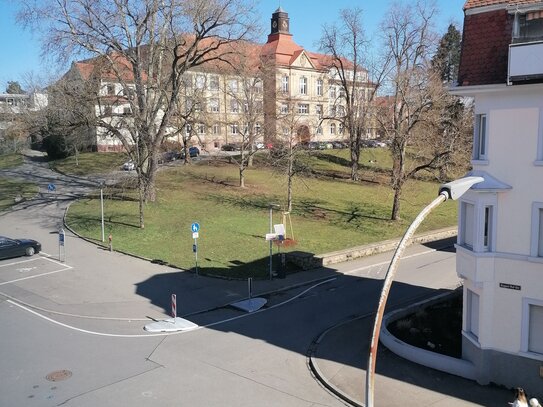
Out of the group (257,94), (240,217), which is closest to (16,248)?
(240,217)

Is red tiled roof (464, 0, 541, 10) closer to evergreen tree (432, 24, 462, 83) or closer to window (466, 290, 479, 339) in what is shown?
window (466, 290, 479, 339)

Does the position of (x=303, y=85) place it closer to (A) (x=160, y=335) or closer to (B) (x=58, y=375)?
(A) (x=160, y=335)

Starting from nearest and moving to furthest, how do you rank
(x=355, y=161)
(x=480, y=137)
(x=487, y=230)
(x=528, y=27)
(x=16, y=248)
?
(x=528, y=27)
(x=487, y=230)
(x=480, y=137)
(x=16, y=248)
(x=355, y=161)

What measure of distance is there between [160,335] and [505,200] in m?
12.0

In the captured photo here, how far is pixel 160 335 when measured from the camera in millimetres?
18203

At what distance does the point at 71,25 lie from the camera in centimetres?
3584

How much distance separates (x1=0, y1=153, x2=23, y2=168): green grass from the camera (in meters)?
66.1

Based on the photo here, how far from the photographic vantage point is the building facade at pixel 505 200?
1378cm

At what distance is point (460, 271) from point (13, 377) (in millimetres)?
13002

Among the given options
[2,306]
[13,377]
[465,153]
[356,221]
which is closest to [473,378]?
[13,377]

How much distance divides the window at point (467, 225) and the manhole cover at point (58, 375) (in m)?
11.9

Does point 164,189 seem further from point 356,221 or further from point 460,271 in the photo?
point 460,271

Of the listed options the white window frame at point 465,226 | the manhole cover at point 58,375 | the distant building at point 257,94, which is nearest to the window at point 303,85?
the distant building at point 257,94

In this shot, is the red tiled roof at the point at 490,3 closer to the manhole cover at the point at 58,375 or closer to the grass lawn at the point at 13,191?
the manhole cover at the point at 58,375
